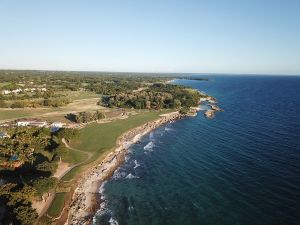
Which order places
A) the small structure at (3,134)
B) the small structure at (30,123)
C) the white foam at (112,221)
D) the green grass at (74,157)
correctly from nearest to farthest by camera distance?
the white foam at (112,221) < the green grass at (74,157) < the small structure at (3,134) < the small structure at (30,123)

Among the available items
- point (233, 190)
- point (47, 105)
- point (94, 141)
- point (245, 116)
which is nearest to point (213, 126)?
point (245, 116)

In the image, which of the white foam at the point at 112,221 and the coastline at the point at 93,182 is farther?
the coastline at the point at 93,182

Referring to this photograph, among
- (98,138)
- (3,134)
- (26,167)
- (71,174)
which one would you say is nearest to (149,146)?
(98,138)

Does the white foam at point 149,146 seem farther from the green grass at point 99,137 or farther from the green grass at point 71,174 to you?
the green grass at point 71,174

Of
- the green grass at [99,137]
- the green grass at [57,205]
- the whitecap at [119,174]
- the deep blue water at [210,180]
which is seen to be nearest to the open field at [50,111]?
the green grass at [99,137]

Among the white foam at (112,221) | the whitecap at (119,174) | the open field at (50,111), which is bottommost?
the open field at (50,111)
